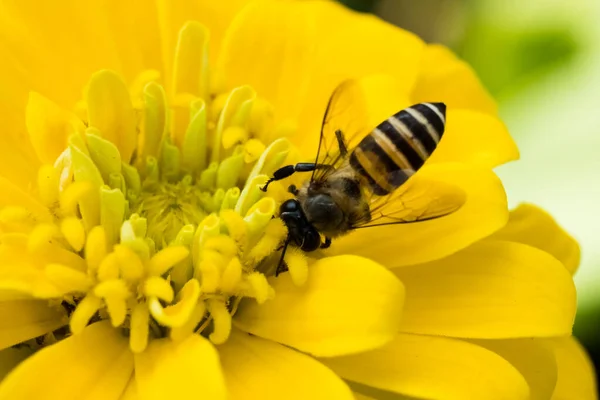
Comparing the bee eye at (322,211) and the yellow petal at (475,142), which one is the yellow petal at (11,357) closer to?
the bee eye at (322,211)

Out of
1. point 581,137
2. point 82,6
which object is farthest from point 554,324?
point 581,137

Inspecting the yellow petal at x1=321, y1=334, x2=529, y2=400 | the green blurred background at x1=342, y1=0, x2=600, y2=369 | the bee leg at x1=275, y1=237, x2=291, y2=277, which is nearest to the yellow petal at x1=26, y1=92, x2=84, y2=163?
the bee leg at x1=275, y1=237, x2=291, y2=277

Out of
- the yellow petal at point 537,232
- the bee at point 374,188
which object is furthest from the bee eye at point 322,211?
the yellow petal at point 537,232

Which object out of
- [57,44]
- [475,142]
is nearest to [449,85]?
[475,142]

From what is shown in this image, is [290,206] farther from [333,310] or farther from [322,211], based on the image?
[333,310]

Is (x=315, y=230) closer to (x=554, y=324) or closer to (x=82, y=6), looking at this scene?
(x=554, y=324)

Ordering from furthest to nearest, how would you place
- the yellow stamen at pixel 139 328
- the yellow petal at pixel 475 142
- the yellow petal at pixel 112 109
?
1. the yellow petal at pixel 475 142
2. the yellow petal at pixel 112 109
3. the yellow stamen at pixel 139 328

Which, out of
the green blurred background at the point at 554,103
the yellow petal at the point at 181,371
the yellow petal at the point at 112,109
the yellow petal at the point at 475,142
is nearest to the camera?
the yellow petal at the point at 181,371
